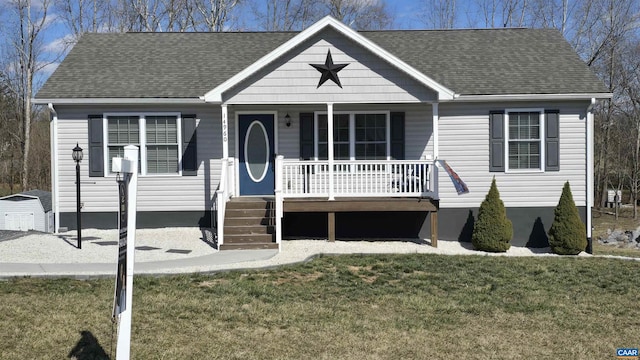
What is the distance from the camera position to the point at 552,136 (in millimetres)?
14133

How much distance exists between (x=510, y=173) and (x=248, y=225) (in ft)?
21.1

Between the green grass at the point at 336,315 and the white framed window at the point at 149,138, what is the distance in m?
5.50

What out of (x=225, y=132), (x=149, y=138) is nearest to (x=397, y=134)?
(x=225, y=132)

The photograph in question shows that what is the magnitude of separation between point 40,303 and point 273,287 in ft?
10.2

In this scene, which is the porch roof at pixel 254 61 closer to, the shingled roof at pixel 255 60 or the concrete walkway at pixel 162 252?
the shingled roof at pixel 255 60

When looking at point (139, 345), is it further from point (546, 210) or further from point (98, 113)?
point (546, 210)

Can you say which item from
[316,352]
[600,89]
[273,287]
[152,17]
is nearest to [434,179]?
[600,89]

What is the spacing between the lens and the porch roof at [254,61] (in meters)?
14.2

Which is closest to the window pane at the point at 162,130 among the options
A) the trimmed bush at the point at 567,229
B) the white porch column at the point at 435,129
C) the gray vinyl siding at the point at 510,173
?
the white porch column at the point at 435,129

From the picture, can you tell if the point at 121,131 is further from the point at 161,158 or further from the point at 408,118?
the point at 408,118

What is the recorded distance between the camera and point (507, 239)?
13.4 m

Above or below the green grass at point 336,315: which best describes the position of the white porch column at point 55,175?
above

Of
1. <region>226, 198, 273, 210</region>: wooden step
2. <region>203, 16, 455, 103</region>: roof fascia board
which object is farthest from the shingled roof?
<region>226, 198, 273, 210</region>: wooden step

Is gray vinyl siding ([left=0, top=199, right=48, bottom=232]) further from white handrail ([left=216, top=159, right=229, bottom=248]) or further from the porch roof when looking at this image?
white handrail ([left=216, top=159, right=229, bottom=248])
